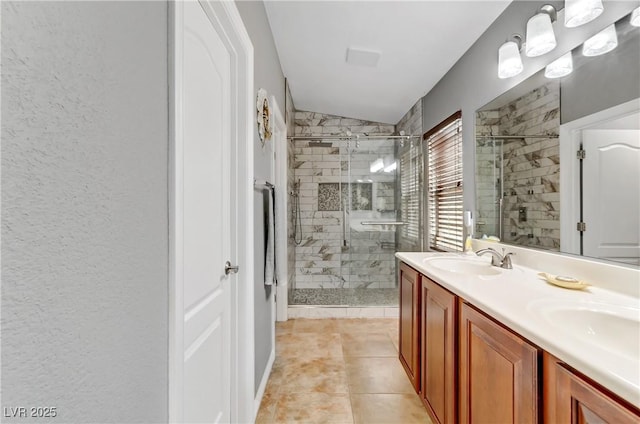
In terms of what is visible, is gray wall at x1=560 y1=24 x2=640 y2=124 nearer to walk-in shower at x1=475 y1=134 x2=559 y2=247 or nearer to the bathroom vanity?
walk-in shower at x1=475 y1=134 x2=559 y2=247

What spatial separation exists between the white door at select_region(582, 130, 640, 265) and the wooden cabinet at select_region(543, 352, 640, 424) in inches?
30.7

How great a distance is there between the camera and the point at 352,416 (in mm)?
1774

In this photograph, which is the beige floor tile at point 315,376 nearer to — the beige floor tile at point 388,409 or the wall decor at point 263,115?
the beige floor tile at point 388,409

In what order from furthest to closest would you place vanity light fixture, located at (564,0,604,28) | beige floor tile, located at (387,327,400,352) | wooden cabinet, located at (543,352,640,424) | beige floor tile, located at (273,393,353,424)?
beige floor tile, located at (387,327,400,352) < beige floor tile, located at (273,393,353,424) < vanity light fixture, located at (564,0,604,28) < wooden cabinet, located at (543,352,640,424)

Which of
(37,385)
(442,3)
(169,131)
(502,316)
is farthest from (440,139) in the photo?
(37,385)

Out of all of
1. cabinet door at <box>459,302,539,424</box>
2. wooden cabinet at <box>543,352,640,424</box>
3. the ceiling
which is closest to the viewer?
wooden cabinet at <box>543,352,640,424</box>

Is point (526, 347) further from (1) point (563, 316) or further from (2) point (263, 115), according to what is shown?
(2) point (263, 115)

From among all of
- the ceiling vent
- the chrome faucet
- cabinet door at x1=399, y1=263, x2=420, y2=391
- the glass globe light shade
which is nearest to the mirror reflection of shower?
the ceiling vent

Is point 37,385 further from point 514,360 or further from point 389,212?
point 389,212

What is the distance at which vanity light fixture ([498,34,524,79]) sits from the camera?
1.80 meters

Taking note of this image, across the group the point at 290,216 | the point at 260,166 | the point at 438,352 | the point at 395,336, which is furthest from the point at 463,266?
the point at 290,216

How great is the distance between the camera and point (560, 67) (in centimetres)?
153

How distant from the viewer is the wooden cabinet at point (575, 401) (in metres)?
0.62

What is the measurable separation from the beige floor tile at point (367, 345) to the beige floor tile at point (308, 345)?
77 mm
